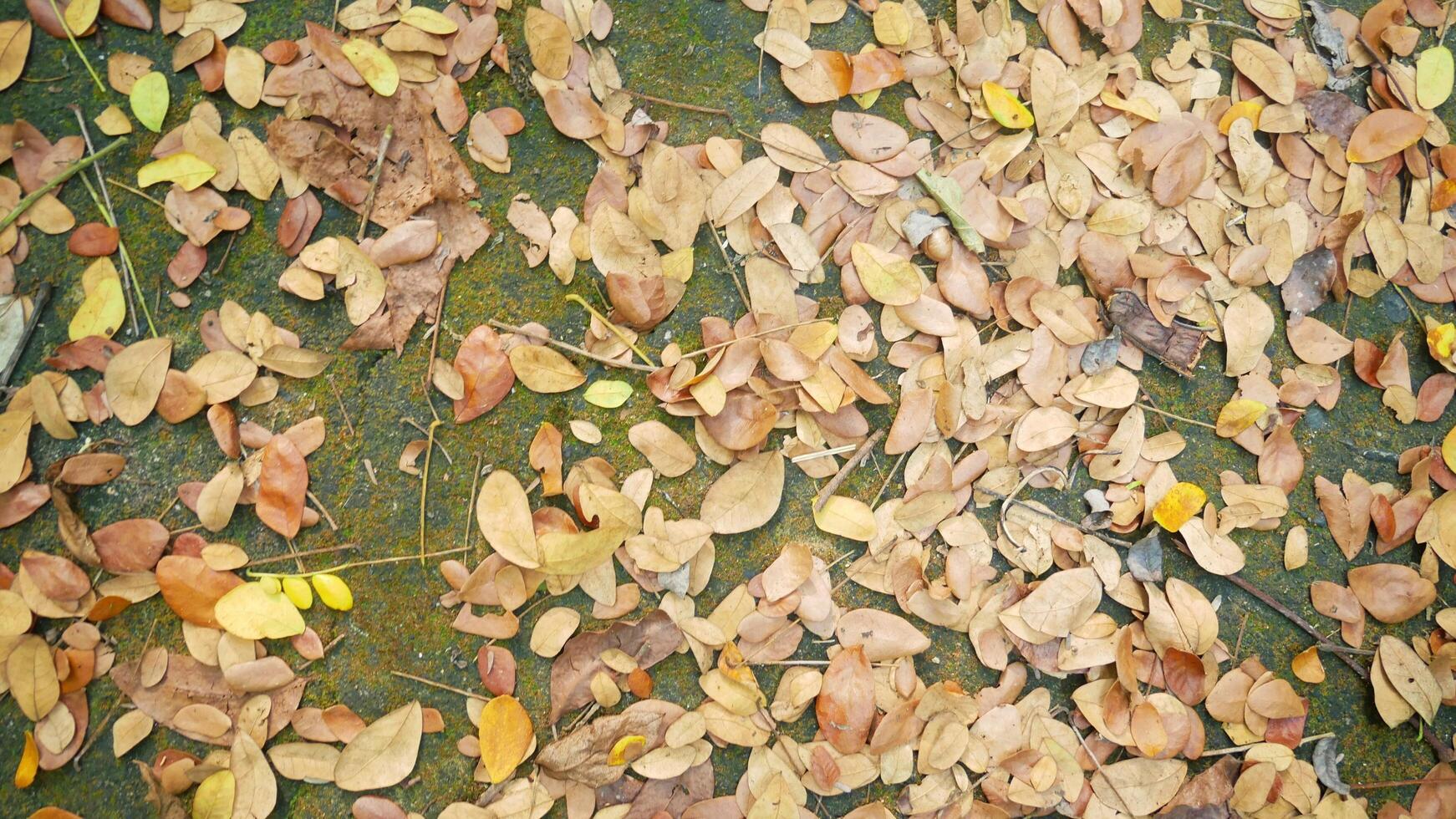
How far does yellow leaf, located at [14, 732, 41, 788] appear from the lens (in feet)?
5.40

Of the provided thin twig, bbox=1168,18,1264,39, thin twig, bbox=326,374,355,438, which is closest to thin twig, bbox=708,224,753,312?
thin twig, bbox=326,374,355,438

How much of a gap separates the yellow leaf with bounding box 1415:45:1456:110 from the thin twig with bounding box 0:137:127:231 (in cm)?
300

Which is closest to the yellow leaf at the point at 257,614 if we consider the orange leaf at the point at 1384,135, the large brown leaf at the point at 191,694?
the large brown leaf at the point at 191,694

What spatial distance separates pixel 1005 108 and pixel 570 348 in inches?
44.2

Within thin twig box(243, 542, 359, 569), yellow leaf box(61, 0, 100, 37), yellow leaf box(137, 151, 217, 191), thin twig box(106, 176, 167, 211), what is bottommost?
thin twig box(243, 542, 359, 569)

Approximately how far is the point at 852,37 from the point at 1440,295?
1545mm

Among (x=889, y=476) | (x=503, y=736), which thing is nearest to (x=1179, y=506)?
(x=889, y=476)

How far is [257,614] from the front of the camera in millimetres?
1701

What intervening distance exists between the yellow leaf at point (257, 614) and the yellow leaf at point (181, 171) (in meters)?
0.84

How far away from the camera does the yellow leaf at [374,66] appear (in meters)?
1.85

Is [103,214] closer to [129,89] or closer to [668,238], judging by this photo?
[129,89]

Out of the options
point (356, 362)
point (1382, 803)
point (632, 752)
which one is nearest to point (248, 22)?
point (356, 362)

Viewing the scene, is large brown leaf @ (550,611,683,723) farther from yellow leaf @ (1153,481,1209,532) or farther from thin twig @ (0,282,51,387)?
thin twig @ (0,282,51,387)

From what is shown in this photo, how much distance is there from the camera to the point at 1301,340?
6.68 feet
